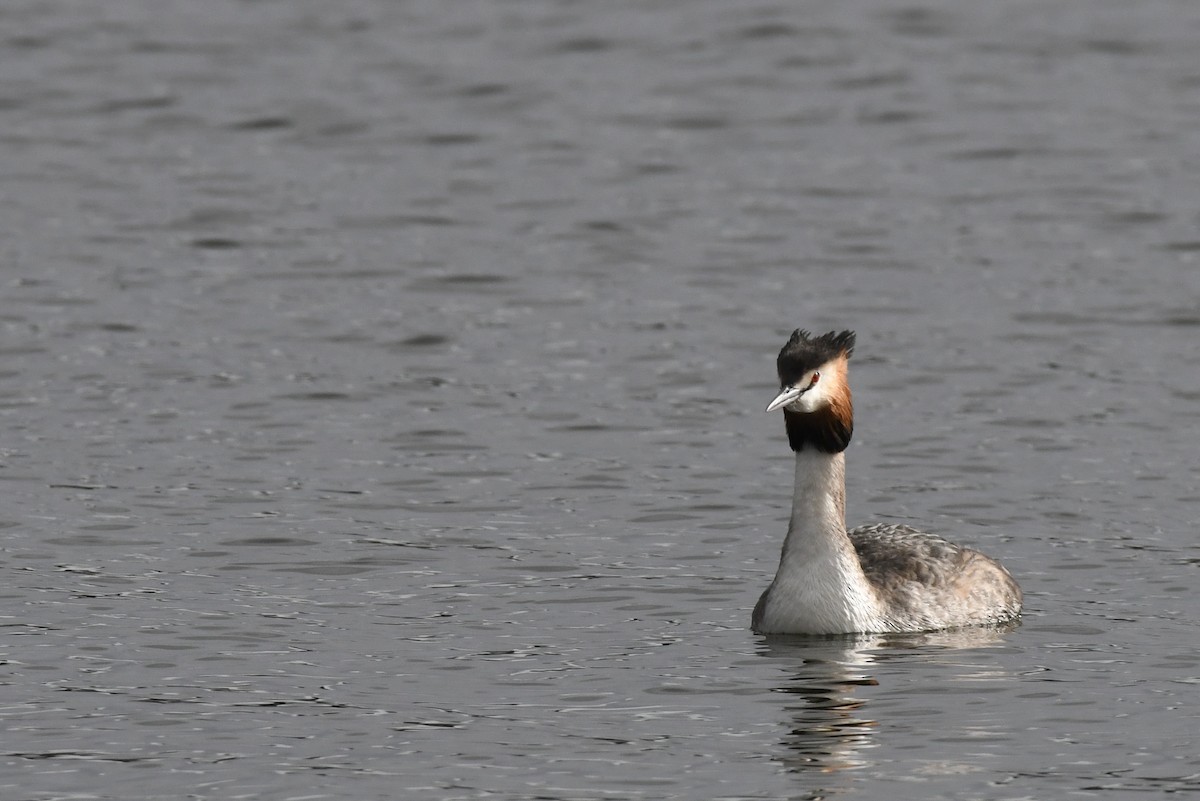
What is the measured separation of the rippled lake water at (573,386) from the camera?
48.0ft

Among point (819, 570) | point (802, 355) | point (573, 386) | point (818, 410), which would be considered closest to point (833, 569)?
→ point (819, 570)

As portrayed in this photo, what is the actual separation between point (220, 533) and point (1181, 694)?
7469 mm

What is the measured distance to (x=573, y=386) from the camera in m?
24.8

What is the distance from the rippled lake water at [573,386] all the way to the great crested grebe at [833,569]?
303mm

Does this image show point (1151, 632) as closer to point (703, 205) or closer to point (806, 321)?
A: point (806, 321)

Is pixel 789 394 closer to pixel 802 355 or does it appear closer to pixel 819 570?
pixel 802 355

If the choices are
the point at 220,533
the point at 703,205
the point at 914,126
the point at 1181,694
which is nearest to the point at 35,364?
the point at 220,533

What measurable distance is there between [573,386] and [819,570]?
821 cm

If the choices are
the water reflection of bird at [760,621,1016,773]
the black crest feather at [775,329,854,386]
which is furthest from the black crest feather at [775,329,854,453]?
the water reflection of bird at [760,621,1016,773]

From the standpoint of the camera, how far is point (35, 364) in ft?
83.0

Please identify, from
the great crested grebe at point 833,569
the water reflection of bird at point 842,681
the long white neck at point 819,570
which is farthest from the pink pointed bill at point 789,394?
the water reflection of bird at point 842,681

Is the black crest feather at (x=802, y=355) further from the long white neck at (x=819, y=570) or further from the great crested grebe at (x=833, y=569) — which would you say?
the long white neck at (x=819, y=570)

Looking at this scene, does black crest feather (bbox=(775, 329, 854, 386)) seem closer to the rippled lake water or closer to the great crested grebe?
the great crested grebe

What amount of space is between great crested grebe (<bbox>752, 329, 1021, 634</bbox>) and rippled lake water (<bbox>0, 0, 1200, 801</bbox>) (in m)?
0.30
